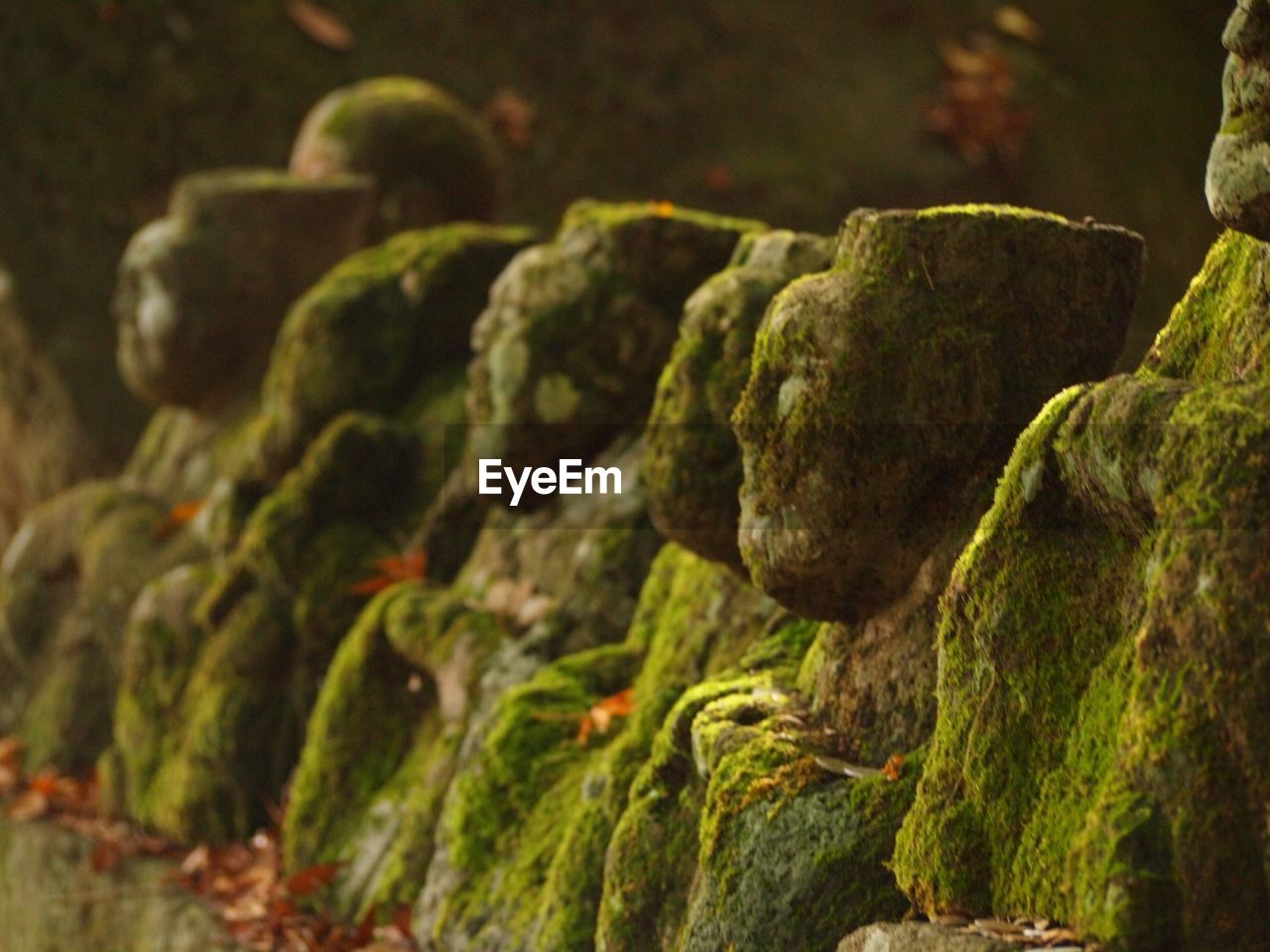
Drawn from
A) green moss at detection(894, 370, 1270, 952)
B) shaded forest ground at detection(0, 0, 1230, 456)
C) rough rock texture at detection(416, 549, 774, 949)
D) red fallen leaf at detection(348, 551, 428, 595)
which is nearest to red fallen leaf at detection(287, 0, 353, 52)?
shaded forest ground at detection(0, 0, 1230, 456)

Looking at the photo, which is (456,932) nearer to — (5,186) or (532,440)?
(532,440)

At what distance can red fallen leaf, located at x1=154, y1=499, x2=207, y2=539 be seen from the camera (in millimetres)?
8297

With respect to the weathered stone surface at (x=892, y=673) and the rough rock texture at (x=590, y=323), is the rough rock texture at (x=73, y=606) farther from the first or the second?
the weathered stone surface at (x=892, y=673)

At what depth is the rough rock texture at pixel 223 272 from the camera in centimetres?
827

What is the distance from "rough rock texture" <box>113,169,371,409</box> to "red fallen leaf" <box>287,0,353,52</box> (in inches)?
146

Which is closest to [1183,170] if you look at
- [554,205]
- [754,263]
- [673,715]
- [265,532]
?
[554,205]

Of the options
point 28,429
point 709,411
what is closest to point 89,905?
point 709,411

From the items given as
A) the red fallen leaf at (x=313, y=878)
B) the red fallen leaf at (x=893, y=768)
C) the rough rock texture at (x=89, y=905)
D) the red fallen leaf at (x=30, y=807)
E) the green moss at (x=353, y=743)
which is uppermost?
the red fallen leaf at (x=893, y=768)

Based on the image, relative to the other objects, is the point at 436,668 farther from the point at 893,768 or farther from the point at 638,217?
the point at 893,768

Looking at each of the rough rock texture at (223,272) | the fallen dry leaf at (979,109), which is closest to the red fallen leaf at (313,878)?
the rough rock texture at (223,272)

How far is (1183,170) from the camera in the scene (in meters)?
12.7

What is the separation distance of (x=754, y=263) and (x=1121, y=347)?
1177mm

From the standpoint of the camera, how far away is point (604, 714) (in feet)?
16.0

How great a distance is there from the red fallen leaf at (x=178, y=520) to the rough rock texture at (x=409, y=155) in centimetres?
156
